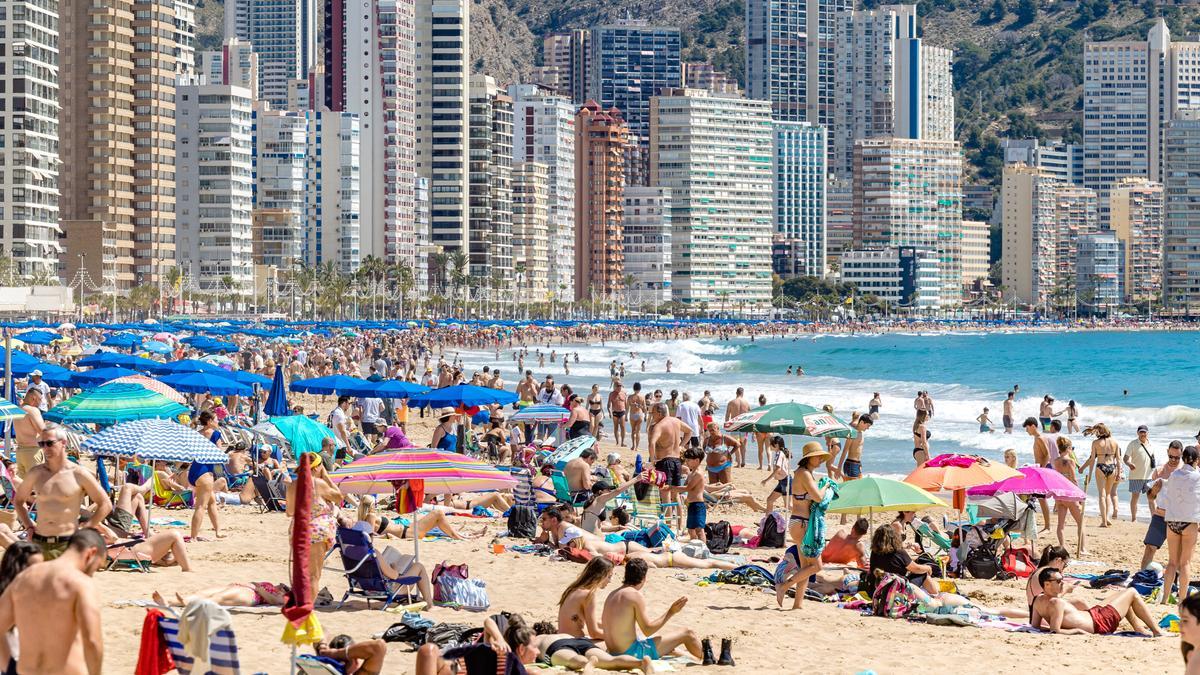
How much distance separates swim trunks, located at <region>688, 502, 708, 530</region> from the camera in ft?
53.5

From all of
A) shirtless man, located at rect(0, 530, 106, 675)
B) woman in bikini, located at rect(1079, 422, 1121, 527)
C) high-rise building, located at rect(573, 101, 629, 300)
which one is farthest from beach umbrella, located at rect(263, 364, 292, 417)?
high-rise building, located at rect(573, 101, 629, 300)

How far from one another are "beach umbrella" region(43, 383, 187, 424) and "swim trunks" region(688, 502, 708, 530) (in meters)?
6.01

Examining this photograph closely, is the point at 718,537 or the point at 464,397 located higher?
the point at 464,397

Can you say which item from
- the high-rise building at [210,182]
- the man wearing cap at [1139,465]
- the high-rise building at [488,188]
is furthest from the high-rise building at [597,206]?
the man wearing cap at [1139,465]

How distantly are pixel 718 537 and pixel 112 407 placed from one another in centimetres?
689

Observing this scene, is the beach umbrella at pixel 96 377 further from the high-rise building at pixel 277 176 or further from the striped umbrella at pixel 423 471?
the high-rise building at pixel 277 176

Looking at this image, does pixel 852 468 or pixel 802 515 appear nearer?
pixel 802 515

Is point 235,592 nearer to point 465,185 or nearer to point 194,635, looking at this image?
point 194,635

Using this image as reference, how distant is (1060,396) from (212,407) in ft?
123

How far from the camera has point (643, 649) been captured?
11039 mm

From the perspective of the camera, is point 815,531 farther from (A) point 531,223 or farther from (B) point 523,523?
(A) point 531,223

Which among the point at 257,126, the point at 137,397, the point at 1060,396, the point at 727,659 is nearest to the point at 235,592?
the point at 727,659

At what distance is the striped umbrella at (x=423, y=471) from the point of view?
13062 millimetres

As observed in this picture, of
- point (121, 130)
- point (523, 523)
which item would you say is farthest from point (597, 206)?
point (523, 523)
